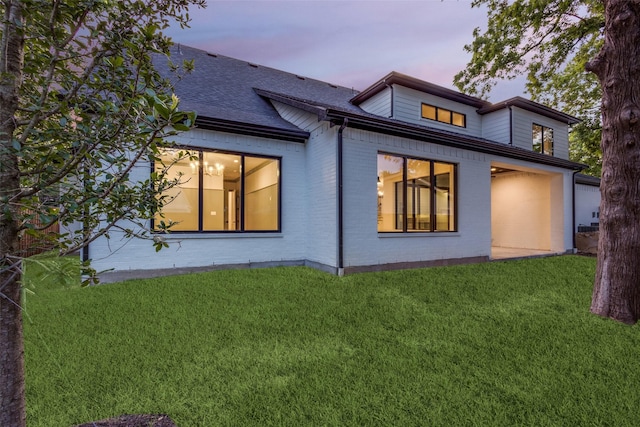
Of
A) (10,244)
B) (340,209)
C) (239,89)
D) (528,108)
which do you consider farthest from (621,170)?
(239,89)

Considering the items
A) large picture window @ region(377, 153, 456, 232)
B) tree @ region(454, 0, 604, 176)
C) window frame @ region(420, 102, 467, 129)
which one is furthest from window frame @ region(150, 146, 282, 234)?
tree @ region(454, 0, 604, 176)

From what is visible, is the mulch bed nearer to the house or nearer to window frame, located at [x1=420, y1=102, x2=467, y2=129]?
the house

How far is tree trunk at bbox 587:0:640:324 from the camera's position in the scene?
14.0 feet

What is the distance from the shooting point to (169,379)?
100 inches

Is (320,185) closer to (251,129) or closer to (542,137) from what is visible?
(251,129)

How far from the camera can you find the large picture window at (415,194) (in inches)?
286

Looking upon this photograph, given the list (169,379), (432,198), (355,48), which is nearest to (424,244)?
(432,198)

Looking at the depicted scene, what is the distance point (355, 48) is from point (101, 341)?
13.4 meters

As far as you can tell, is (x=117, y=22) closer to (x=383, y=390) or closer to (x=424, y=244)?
(x=383, y=390)

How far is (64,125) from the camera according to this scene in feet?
4.69

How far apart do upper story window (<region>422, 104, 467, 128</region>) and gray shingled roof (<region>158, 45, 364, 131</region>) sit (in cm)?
219

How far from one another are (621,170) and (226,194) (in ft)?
24.2

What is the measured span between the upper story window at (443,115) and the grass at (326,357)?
261 inches

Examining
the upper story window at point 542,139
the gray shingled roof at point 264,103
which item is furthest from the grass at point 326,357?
the upper story window at point 542,139
